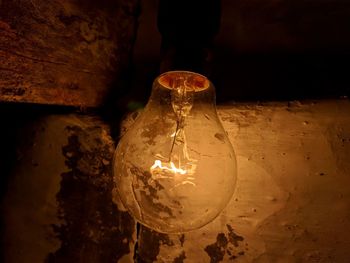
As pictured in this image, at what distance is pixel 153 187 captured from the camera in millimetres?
642

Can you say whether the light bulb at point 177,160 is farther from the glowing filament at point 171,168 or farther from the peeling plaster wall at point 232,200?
the peeling plaster wall at point 232,200

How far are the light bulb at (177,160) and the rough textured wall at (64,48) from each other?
0.92 feet

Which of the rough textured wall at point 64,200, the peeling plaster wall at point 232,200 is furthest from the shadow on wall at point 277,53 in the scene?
the rough textured wall at point 64,200

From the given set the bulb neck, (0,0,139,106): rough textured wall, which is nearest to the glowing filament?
the bulb neck

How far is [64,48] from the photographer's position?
33.7 inches

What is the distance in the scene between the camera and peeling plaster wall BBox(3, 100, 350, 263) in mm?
696

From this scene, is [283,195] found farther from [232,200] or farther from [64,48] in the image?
[64,48]

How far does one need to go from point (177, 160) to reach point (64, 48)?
47cm

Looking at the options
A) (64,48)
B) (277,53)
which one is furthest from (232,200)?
(64,48)

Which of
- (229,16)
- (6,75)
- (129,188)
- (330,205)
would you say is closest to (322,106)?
(330,205)

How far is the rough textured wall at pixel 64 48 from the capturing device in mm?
783

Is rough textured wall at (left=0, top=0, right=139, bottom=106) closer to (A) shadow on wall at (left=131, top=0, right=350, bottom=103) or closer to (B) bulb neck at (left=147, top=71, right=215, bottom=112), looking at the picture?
(A) shadow on wall at (left=131, top=0, right=350, bottom=103)

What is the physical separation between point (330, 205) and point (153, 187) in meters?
0.40

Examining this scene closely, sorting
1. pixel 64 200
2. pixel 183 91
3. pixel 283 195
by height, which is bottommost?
pixel 64 200
